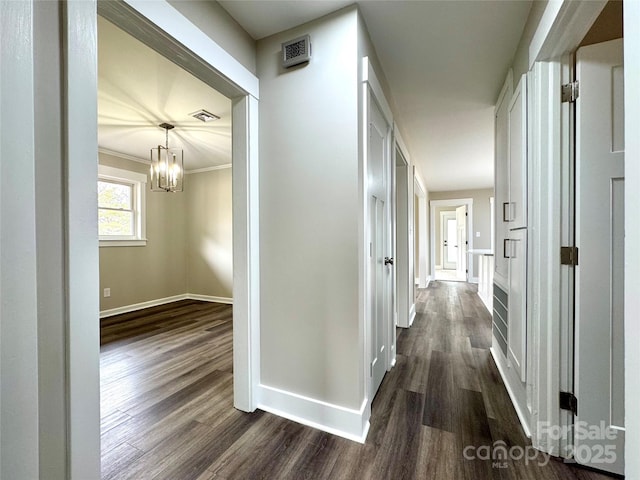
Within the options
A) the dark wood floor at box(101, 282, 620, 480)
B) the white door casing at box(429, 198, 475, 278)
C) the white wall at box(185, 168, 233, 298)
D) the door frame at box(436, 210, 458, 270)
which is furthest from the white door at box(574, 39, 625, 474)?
the door frame at box(436, 210, 458, 270)

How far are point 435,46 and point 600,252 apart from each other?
1.60 m

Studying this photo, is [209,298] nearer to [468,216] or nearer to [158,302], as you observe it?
[158,302]

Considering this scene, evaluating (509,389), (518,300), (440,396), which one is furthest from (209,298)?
(518,300)

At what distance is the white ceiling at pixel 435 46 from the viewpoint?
1.51 meters

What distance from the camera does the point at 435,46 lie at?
184 cm

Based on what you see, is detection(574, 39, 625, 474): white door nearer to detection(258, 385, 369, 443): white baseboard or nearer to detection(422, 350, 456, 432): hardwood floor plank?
detection(422, 350, 456, 432): hardwood floor plank

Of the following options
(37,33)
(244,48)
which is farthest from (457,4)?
(37,33)

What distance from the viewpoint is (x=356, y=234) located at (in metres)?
1.47

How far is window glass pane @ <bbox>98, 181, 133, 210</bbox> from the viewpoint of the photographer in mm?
3896

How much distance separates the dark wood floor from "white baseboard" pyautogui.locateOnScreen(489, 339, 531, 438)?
37 millimetres

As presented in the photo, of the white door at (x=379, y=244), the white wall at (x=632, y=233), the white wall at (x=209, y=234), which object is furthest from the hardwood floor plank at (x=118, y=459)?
the white wall at (x=209, y=234)

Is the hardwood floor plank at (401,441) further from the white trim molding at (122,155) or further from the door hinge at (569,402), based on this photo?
the white trim molding at (122,155)

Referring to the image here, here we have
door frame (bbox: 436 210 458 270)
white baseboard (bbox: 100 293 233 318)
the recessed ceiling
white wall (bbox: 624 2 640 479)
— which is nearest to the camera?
white wall (bbox: 624 2 640 479)

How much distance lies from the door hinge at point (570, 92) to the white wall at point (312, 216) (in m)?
1.03
